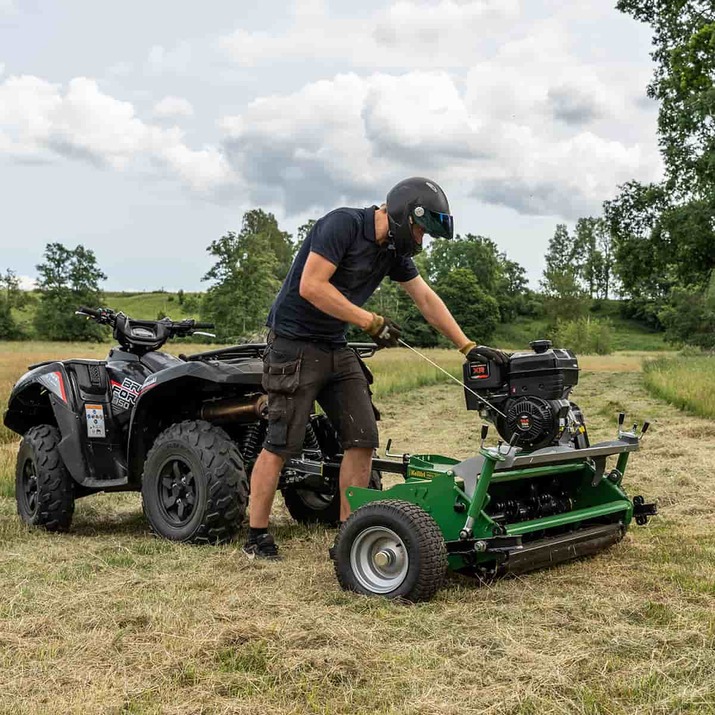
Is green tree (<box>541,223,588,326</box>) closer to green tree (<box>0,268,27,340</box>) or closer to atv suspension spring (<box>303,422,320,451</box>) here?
green tree (<box>0,268,27,340</box>)

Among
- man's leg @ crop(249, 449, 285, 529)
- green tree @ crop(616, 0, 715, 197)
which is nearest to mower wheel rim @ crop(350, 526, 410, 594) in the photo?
man's leg @ crop(249, 449, 285, 529)

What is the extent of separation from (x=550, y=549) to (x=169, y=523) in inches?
83.2

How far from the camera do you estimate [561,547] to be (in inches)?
169

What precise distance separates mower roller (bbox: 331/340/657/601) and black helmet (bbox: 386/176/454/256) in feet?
2.44

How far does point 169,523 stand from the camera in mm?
5145

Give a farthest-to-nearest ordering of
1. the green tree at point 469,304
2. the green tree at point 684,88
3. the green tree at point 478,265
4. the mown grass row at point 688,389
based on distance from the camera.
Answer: the green tree at point 478,265 < the green tree at point 469,304 < the green tree at point 684,88 < the mown grass row at point 688,389

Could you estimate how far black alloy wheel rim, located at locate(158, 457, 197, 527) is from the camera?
16.8 feet

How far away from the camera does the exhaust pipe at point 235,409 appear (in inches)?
203

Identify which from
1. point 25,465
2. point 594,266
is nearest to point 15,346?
point 25,465

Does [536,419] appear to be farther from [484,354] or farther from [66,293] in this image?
[66,293]

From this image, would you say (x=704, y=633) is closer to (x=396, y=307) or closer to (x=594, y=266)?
(x=396, y=307)

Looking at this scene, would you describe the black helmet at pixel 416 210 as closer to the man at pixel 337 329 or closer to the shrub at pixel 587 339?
the man at pixel 337 329

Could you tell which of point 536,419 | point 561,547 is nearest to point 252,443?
point 536,419

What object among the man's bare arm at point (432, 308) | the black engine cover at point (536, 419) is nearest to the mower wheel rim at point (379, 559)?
the black engine cover at point (536, 419)
